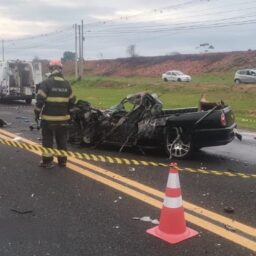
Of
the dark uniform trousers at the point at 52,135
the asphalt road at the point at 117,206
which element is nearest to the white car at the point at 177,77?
the asphalt road at the point at 117,206

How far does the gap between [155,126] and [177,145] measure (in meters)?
0.53

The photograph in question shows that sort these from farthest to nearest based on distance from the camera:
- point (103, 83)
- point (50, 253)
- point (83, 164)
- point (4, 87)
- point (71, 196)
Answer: point (103, 83) < point (4, 87) < point (83, 164) < point (71, 196) < point (50, 253)

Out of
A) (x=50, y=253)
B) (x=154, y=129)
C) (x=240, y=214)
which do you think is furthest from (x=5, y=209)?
(x=154, y=129)

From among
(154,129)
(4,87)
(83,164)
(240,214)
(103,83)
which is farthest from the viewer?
Answer: (103,83)

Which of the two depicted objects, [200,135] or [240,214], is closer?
[240,214]

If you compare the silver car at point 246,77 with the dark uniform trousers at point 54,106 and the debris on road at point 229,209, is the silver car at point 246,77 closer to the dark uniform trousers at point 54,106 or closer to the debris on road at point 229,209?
the dark uniform trousers at point 54,106

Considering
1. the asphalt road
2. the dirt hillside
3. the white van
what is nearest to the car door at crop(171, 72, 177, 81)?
the dirt hillside

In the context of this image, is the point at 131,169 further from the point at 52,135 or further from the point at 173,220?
the point at 173,220

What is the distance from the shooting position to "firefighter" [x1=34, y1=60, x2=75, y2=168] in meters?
8.65

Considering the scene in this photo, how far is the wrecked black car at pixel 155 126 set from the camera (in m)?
9.37

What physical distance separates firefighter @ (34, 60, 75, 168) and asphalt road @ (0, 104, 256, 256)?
565mm

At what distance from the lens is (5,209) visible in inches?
249

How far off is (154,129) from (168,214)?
15.2ft

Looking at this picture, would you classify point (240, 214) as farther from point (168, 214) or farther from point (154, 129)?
point (154, 129)
